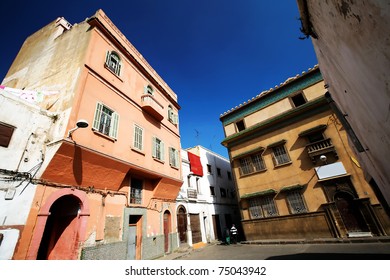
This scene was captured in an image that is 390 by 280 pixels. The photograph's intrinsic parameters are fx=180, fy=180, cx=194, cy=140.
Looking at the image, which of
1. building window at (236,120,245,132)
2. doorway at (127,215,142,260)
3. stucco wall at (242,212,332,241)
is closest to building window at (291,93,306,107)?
building window at (236,120,245,132)

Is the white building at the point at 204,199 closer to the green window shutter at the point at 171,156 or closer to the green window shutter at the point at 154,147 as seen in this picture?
the green window shutter at the point at 171,156

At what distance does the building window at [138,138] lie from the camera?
10.8 metres

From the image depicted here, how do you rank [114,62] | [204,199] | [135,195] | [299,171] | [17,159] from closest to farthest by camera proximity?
[17,159] → [135,195] → [114,62] → [299,171] → [204,199]

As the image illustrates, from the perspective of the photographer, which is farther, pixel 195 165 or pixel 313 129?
pixel 195 165

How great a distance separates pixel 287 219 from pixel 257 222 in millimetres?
2401

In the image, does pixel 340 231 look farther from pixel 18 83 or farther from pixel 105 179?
pixel 18 83

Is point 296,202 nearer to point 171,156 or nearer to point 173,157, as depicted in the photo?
point 173,157

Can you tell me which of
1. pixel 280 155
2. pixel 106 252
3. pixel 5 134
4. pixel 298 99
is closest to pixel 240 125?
pixel 280 155

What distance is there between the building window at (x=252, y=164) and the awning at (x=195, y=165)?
5.75 metres

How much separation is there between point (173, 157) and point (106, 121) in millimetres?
6393

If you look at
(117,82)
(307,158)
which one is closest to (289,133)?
(307,158)

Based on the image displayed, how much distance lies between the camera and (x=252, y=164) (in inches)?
644

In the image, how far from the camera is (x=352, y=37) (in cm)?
239
